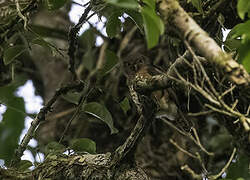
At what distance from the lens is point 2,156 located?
0.75m

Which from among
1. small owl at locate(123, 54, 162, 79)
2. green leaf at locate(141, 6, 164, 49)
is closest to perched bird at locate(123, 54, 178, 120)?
small owl at locate(123, 54, 162, 79)

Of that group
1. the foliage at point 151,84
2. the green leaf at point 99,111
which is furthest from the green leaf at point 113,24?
the green leaf at point 99,111

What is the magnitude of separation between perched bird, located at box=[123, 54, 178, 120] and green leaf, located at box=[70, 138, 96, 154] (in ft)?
0.49

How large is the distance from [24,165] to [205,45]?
0.47 metres

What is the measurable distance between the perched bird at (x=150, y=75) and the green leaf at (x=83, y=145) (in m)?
0.15

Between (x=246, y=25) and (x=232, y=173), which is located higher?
(x=246, y=25)

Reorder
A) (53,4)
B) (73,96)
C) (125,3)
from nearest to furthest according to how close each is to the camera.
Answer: (125,3), (53,4), (73,96)

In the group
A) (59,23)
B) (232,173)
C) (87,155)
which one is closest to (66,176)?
(87,155)

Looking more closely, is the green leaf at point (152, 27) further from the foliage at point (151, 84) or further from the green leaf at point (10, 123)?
the green leaf at point (10, 123)

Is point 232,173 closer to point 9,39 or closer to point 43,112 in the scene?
point 43,112

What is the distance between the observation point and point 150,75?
0.63 metres

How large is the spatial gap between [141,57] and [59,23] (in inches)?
52.2

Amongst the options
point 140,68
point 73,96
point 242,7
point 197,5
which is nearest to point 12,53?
point 73,96

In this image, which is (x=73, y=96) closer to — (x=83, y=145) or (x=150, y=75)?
(x=83, y=145)
